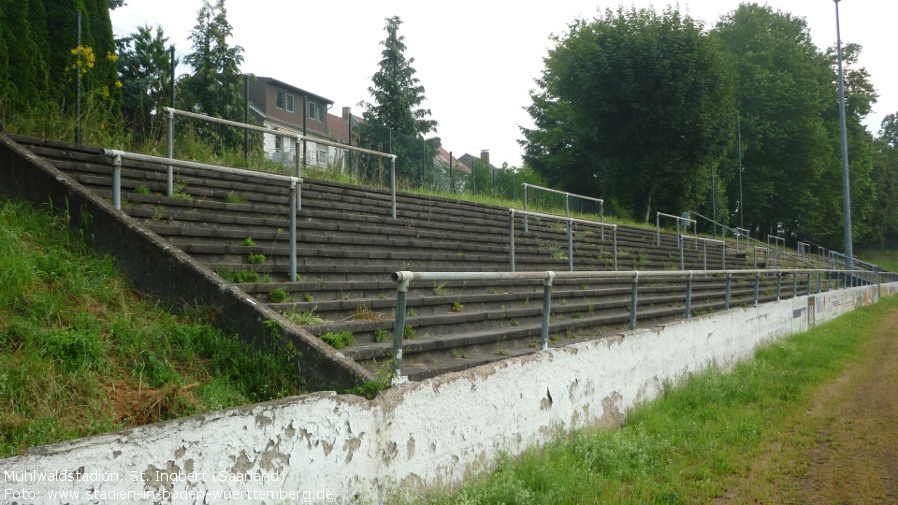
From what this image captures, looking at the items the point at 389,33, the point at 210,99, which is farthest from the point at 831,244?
the point at 210,99

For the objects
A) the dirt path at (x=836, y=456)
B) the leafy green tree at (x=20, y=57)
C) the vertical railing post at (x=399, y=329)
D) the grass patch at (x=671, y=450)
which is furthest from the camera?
the leafy green tree at (x=20, y=57)

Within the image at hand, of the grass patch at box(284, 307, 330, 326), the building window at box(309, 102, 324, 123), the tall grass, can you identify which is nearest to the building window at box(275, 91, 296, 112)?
the building window at box(309, 102, 324, 123)

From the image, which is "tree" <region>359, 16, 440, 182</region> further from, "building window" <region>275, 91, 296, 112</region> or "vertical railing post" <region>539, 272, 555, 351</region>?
"vertical railing post" <region>539, 272, 555, 351</region>

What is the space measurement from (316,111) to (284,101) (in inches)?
87.7

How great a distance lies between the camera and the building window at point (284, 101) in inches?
1679

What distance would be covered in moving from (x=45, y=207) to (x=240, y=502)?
440 cm

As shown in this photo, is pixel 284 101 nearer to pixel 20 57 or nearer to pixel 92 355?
pixel 20 57

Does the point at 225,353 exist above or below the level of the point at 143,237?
below

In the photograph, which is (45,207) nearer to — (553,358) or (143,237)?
(143,237)

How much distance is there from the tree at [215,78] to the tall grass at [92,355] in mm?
7401

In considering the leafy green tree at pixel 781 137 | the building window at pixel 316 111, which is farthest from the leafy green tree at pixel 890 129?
the building window at pixel 316 111

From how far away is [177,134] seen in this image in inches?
445

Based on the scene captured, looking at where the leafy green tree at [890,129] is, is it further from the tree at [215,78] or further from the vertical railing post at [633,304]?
the vertical railing post at [633,304]

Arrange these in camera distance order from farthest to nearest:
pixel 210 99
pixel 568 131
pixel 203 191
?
pixel 568 131 < pixel 210 99 < pixel 203 191
